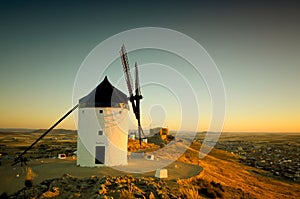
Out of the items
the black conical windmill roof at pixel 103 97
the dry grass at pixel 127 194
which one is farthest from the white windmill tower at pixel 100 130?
the dry grass at pixel 127 194

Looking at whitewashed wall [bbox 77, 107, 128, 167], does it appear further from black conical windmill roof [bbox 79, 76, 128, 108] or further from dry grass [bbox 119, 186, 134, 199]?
dry grass [bbox 119, 186, 134, 199]

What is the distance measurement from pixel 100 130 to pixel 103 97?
8.55 feet

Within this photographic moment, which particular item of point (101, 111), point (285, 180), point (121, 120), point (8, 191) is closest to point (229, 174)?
point (285, 180)

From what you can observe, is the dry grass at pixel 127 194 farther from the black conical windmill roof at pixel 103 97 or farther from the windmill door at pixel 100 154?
the black conical windmill roof at pixel 103 97

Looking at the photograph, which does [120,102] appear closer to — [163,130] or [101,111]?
[101,111]

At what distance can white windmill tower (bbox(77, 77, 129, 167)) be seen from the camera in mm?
19547

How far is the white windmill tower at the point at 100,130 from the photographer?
19.5 metres

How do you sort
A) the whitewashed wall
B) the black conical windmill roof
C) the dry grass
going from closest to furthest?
the dry grass, the whitewashed wall, the black conical windmill roof

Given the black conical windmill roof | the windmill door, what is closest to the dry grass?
the windmill door

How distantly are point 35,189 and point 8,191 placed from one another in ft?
7.03

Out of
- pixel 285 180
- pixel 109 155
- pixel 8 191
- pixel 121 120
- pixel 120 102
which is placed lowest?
pixel 285 180

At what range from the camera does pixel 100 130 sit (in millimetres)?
19531

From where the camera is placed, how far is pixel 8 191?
46.3 ft

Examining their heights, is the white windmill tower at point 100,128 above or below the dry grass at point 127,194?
above
